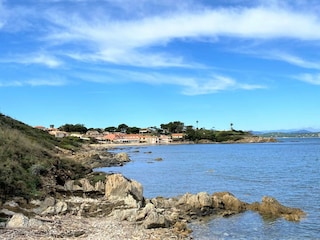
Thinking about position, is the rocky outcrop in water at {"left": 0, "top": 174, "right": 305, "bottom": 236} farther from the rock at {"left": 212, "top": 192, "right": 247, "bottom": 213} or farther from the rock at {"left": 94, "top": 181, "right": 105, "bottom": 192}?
the rock at {"left": 94, "top": 181, "right": 105, "bottom": 192}

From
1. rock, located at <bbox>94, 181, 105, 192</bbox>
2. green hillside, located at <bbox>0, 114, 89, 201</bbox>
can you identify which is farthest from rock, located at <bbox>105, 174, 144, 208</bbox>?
green hillside, located at <bbox>0, 114, 89, 201</bbox>

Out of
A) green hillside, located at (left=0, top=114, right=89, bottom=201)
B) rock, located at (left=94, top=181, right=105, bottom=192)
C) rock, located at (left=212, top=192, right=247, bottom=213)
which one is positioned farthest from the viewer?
rock, located at (left=94, top=181, right=105, bottom=192)

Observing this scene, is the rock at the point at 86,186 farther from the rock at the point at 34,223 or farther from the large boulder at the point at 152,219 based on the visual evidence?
the rock at the point at 34,223

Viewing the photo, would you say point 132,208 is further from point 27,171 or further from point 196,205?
point 27,171

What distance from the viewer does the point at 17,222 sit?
16453 millimetres

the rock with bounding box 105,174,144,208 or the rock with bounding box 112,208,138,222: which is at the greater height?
the rock with bounding box 105,174,144,208

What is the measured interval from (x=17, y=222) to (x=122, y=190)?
10200mm

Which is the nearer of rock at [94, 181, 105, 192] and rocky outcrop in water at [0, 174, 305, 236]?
rocky outcrop in water at [0, 174, 305, 236]

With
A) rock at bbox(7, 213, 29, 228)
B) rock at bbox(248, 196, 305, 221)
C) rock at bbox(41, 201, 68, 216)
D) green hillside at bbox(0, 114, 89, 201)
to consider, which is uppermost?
green hillside at bbox(0, 114, 89, 201)

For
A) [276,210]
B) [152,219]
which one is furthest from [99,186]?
[276,210]

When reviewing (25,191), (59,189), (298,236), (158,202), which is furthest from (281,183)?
(25,191)

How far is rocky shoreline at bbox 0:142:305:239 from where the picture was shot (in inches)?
656

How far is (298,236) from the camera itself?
19672mm

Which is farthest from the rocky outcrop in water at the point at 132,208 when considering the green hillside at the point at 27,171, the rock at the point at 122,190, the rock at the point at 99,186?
the green hillside at the point at 27,171
